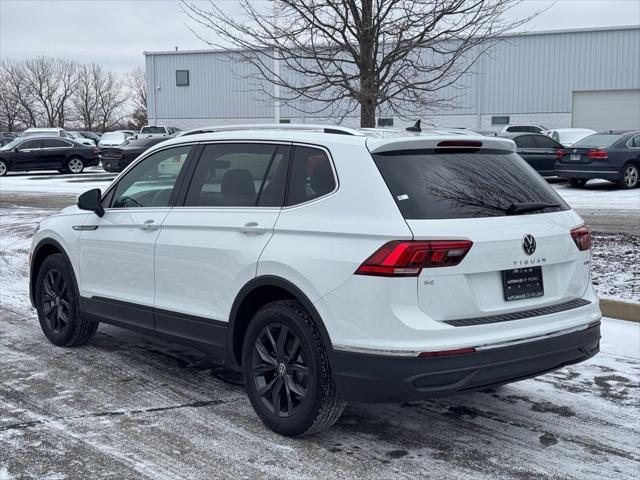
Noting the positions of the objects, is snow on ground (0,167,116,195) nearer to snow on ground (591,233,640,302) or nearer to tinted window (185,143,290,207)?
snow on ground (591,233,640,302)

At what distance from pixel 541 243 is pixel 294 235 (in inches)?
54.3

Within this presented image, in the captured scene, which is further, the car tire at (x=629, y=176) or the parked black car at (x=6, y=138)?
the parked black car at (x=6, y=138)

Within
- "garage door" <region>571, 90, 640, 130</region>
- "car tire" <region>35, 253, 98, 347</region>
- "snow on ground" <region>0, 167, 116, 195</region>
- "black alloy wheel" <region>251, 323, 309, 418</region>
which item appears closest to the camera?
"black alloy wheel" <region>251, 323, 309, 418</region>

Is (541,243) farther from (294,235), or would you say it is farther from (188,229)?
(188,229)

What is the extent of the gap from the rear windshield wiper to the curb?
3.17 meters

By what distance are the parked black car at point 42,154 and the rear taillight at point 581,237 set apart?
2870cm

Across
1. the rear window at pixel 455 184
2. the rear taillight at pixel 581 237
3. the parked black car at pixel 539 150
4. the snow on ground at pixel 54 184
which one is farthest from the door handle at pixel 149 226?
the parked black car at pixel 539 150

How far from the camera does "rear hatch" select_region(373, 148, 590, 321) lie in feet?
13.1

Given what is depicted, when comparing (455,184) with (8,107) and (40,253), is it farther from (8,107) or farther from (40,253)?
(8,107)

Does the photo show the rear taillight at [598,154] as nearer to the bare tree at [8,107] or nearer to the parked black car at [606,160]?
the parked black car at [606,160]

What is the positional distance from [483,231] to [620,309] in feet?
12.6

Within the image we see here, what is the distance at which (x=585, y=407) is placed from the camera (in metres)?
5.12

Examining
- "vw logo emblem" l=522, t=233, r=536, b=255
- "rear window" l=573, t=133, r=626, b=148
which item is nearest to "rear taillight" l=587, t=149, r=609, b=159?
"rear window" l=573, t=133, r=626, b=148

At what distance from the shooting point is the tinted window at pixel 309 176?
4.48 metres
